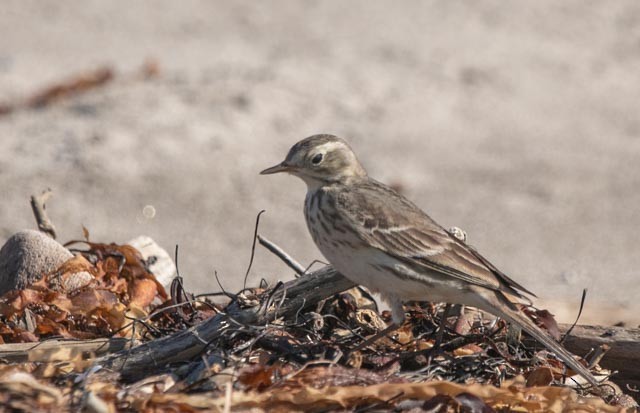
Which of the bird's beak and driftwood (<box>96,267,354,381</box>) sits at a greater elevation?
the bird's beak

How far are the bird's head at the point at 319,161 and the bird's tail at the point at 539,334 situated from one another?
1.19 meters

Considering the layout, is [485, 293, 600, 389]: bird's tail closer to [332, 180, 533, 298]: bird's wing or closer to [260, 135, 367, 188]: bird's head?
[332, 180, 533, 298]: bird's wing

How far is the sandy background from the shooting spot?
37.1 ft

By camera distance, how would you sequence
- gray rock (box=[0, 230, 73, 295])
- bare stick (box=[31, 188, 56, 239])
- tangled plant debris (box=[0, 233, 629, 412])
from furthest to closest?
bare stick (box=[31, 188, 56, 239])
gray rock (box=[0, 230, 73, 295])
tangled plant debris (box=[0, 233, 629, 412])

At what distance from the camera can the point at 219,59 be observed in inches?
603

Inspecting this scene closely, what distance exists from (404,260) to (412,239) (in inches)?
6.9

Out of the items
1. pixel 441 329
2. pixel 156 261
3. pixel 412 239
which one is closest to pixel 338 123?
pixel 156 261

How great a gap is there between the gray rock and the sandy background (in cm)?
330

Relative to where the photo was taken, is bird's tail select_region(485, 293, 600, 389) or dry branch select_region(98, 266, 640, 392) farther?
bird's tail select_region(485, 293, 600, 389)

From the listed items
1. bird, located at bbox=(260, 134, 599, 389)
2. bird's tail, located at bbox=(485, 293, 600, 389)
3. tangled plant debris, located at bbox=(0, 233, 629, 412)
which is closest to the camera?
tangled plant debris, located at bbox=(0, 233, 629, 412)

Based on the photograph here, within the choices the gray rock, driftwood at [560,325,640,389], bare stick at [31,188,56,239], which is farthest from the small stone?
driftwood at [560,325,640,389]

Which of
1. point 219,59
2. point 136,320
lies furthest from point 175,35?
point 136,320

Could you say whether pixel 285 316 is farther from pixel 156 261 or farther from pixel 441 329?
pixel 156 261

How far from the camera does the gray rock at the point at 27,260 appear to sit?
6625mm
